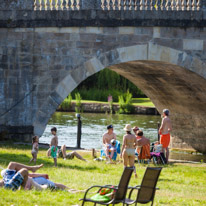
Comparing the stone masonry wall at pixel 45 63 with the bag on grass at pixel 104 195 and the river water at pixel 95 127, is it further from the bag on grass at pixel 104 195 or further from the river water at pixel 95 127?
the bag on grass at pixel 104 195

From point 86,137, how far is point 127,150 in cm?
1158

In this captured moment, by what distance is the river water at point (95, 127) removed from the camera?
69.4ft

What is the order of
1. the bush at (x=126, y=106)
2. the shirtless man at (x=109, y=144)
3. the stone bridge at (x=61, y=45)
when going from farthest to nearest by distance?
the bush at (x=126, y=106) → the stone bridge at (x=61, y=45) → the shirtless man at (x=109, y=144)

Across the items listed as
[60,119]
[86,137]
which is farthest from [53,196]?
[60,119]

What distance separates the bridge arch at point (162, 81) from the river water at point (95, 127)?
1.33 m

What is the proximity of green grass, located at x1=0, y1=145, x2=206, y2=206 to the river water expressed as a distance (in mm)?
5871

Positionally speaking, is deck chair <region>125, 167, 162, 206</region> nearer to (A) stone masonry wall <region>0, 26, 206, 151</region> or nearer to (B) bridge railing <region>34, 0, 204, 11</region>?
(A) stone masonry wall <region>0, 26, 206, 151</region>

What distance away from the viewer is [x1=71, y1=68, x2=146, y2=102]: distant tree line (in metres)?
39.1

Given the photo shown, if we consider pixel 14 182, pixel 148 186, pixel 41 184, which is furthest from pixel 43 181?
pixel 148 186

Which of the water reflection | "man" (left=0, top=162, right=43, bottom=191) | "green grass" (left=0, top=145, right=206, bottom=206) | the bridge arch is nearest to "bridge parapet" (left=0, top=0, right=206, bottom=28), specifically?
the bridge arch

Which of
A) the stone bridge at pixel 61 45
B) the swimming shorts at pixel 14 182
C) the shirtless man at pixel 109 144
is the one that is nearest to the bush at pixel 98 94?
the stone bridge at pixel 61 45

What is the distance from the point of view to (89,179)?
1053cm

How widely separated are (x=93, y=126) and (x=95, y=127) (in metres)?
0.42

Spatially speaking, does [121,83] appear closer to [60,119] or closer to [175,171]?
[60,119]
